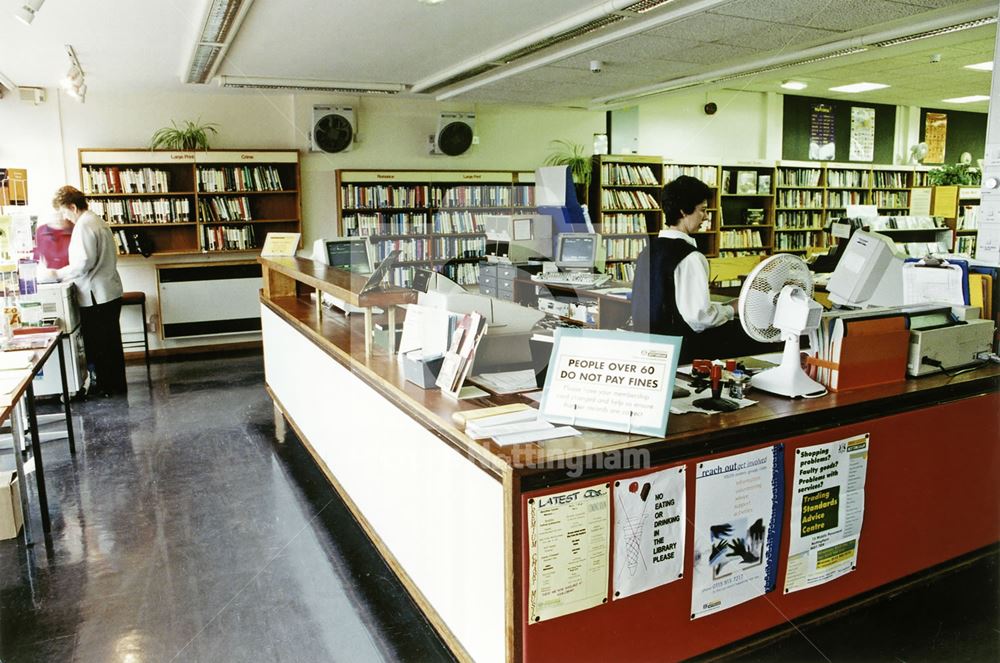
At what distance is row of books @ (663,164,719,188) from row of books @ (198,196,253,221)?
17.2ft

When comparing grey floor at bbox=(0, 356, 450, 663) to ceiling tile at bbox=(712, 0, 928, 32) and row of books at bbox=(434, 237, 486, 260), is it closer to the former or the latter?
ceiling tile at bbox=(712, 0, 928, 32)

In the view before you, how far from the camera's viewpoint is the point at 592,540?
1.93m

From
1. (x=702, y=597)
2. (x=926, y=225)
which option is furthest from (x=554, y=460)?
(x=926, y=225)

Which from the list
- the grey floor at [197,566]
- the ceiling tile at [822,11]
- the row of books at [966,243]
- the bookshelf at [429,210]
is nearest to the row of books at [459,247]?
the bookshelf at [429,210]

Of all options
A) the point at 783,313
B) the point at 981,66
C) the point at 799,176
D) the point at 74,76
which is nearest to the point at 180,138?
the point at 74,76

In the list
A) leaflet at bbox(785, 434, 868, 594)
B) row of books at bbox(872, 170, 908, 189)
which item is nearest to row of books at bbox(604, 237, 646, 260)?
row of books at bbox(872, 170, 908, 189)

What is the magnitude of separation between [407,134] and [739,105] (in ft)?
15.0

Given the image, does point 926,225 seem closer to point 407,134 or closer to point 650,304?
point 407,134

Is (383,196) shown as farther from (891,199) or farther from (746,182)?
(891,199)

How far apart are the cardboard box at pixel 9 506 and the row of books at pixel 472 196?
18.8 feet

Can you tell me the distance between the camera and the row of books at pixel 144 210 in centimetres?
733

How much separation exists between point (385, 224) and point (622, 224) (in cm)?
305

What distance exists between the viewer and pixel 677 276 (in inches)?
134

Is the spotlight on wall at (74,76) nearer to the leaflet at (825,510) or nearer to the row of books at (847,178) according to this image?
the leaflet at (825,510)
